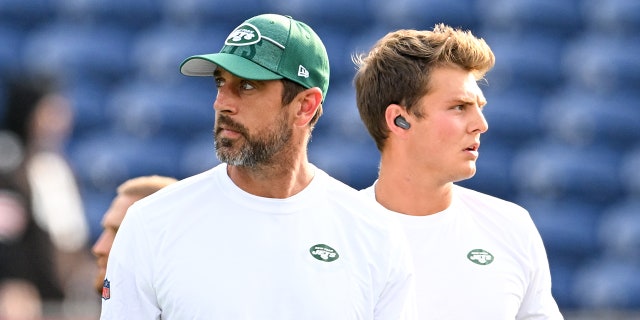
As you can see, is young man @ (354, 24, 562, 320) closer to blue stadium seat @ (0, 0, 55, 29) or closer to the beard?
the beard

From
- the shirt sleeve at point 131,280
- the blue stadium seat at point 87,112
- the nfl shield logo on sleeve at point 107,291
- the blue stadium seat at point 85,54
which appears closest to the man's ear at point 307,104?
the shirt sleeve at point 131,280

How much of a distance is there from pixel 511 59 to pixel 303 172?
230 inches

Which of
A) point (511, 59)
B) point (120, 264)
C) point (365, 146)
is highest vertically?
point (511, 59)

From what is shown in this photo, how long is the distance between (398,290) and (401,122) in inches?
29.7

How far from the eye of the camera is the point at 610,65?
935 centimetres

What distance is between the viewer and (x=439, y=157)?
4.37 metres

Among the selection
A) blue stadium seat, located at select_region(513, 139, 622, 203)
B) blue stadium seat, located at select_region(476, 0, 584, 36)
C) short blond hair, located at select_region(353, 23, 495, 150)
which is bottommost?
short blond hair, located at select_region(353, 23, 495, 150)

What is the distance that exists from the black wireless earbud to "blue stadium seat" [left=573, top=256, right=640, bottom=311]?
428 centimetres

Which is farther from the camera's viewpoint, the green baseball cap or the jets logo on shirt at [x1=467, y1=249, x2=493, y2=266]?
the jets logo on shirt at [x1=467, y1=249, x2=493, y2=266]

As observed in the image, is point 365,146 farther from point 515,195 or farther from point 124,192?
point 124,192

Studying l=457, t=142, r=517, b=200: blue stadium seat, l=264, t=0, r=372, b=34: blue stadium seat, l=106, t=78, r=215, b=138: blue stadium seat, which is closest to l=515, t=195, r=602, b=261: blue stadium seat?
l=457, t=142, r=517, b=200: blue stadium seat

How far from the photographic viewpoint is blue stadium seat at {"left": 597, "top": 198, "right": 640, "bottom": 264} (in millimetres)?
8562

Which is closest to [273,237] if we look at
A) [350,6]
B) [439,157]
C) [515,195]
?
[439,157]

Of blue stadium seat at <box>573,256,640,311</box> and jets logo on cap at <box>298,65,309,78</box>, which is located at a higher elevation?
blue stadium seat at <box>573,256,640,311</box>
